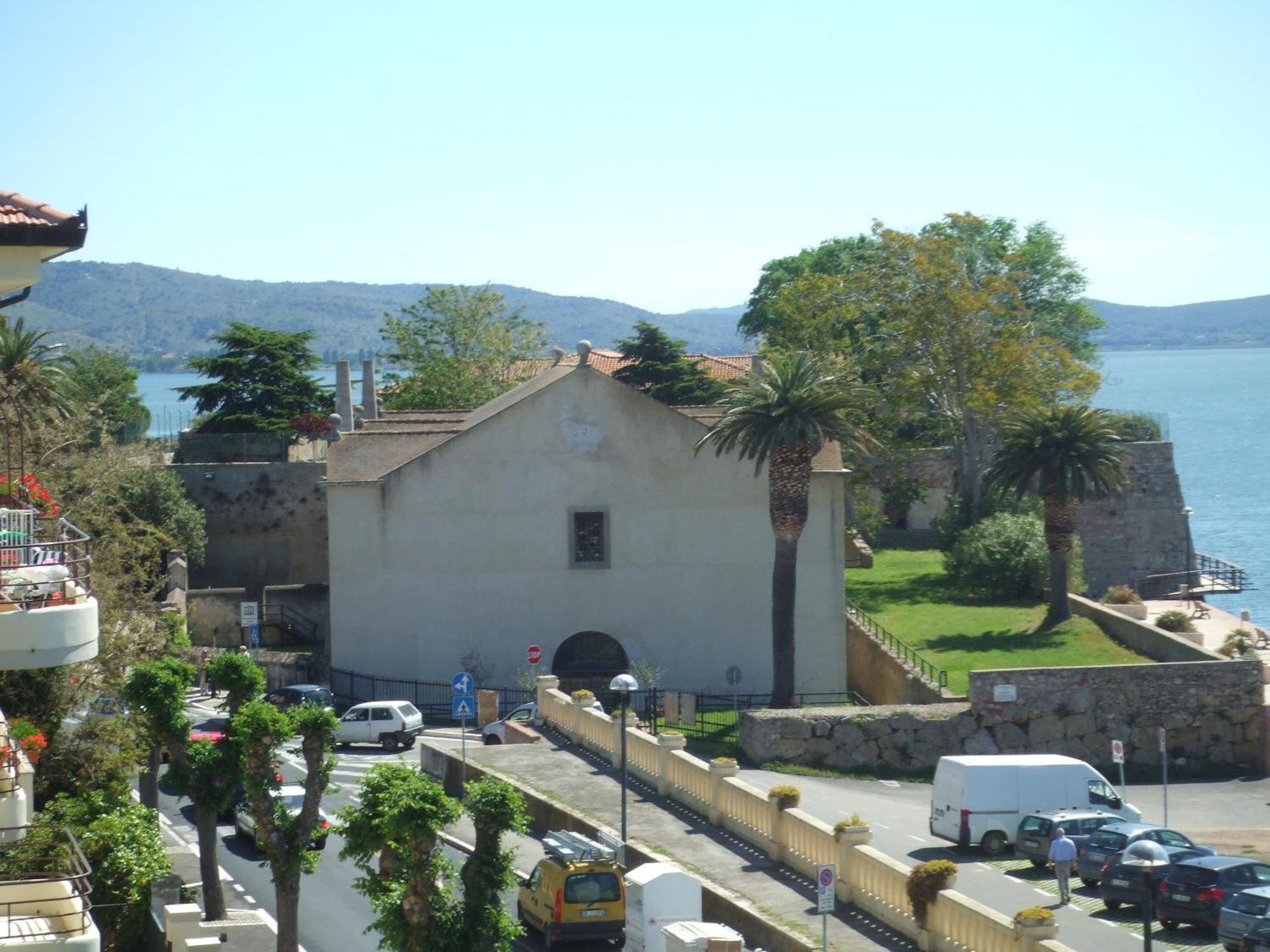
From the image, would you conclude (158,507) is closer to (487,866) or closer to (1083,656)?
(1083,656)

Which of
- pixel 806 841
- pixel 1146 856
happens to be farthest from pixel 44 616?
pixel 1146 856

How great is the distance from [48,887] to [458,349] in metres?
71.7

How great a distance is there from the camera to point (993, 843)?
31281mm

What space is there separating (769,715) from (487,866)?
20.8 metres

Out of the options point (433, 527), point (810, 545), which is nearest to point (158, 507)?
point (433, 527)

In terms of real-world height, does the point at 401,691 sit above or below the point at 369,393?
below

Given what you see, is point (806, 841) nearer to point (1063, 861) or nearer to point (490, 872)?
Answer: point (1063, 861)

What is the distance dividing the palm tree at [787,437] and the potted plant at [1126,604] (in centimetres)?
1372

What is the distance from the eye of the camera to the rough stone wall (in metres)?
66.9

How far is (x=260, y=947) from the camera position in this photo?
24531 mm

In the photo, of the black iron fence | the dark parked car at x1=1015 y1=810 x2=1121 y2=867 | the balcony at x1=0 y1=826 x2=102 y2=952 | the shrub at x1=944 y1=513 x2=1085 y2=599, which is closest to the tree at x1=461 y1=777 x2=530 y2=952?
Result: the balcony at x1=0 y1=826 x2=102 y2=952

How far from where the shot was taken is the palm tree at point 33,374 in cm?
5053

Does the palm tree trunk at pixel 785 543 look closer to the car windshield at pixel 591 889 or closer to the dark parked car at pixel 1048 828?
the dark parked car at pixel 1048 828

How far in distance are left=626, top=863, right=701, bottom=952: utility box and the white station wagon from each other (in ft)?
66.1
